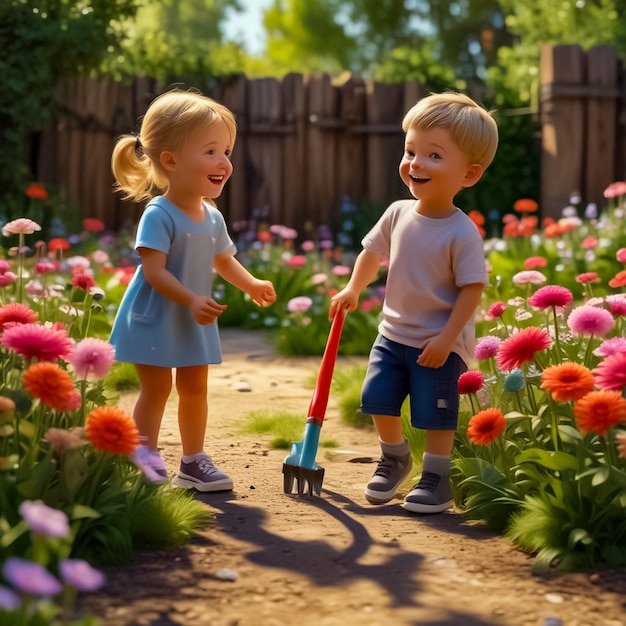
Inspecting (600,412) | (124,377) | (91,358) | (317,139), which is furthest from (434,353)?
(317,139)

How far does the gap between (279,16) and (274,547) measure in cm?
2465

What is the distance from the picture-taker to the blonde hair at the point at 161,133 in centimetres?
326

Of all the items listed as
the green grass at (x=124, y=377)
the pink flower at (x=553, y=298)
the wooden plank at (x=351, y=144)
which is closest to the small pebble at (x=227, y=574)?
the pink flower at (x=553, y=298)

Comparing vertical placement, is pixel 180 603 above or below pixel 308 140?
below

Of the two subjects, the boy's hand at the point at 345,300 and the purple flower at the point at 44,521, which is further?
the boy's hand at the point at 345,300

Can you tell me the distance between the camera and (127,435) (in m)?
2.34

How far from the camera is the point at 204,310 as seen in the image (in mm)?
3039

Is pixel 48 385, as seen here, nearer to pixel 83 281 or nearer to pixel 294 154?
pixel 83 281

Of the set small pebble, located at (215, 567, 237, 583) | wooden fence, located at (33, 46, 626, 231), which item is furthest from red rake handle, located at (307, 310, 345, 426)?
wooden fence, located at (33, 46, 626, 231)

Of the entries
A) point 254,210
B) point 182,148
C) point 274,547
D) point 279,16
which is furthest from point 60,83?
point 279,16

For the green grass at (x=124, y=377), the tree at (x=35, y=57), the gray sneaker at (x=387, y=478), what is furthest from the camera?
the tree at (x=35, y=57)

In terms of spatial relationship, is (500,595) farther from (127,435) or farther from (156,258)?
(156,258)

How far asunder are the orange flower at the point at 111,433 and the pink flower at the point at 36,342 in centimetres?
21

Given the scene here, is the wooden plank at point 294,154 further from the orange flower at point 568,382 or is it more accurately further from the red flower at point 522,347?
the orange flower at point 568,382
